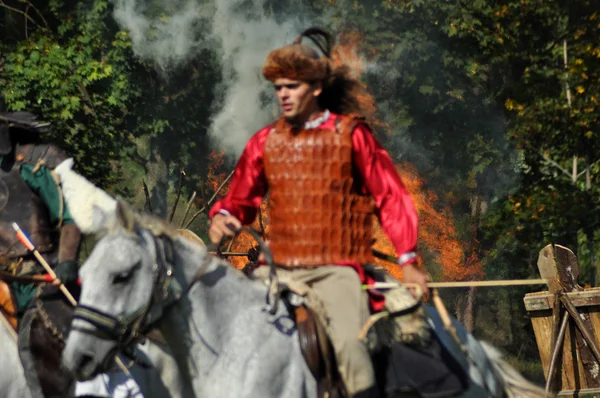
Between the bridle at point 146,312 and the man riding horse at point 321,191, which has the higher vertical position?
the man riding horse at point 321,191

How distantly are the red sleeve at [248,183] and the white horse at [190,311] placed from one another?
29.6 inches

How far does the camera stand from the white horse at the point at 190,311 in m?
6.04

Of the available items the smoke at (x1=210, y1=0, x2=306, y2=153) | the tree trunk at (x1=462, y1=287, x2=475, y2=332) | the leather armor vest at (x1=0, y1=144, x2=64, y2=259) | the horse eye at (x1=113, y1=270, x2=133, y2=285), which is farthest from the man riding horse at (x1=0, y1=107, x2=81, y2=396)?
the smoke at (x1=210, y1=0, x2=306, y2=153)

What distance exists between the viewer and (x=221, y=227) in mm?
7133

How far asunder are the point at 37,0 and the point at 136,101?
484 centimetres

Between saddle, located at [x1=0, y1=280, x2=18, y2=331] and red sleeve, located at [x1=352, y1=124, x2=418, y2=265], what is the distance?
8.76 feet

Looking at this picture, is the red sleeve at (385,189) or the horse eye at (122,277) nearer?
the horse eye at (122,277)

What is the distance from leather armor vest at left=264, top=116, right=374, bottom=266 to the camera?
6957 mm

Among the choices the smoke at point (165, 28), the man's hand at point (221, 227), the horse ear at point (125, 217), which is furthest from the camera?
the smoke at point (165, 28)

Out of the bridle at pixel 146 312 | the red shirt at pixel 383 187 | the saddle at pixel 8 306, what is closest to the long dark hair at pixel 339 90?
the red shirt at pixel 383 187

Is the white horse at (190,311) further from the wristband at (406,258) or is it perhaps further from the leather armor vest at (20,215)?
the leather armor vest at (20,215)

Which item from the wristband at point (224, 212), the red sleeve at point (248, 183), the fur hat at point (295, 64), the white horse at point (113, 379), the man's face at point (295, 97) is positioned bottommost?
the white horse at point (113, 379)

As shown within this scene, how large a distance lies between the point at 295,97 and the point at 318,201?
0.58 metres

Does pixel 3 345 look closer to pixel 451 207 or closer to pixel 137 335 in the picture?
pixel 137 335
